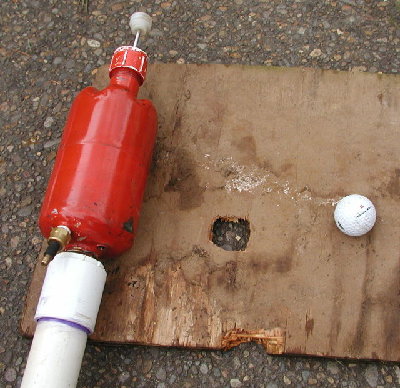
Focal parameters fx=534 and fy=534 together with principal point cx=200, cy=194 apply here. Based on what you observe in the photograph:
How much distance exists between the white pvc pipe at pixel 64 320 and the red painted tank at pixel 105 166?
0.28 feet

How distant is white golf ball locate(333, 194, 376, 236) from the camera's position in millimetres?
1655

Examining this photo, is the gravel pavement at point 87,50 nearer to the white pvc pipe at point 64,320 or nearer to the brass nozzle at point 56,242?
the white pvc pipe at point 64,320

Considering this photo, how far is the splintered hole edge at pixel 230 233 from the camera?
1828 millimetres

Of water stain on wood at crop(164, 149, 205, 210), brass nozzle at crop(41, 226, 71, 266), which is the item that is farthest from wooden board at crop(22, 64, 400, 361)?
brass nozzle at crop(41, 226, 71, 266)

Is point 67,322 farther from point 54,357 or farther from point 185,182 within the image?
point 185,182

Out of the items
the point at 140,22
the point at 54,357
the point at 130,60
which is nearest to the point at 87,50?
the point at 140,22

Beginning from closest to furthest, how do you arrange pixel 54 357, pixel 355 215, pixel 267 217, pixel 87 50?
1. pixel 54 357
2. pixel 355 215
3. pixel 267 217
4. pixel 87 50

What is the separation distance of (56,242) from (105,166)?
282mm

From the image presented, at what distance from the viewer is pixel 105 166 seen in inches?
65.6

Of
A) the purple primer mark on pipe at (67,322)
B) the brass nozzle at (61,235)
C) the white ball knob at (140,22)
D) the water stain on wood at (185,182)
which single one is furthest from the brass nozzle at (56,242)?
the white ball knob at (140,22)

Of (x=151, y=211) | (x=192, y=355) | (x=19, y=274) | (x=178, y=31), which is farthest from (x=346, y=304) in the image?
(x=178, y=31)

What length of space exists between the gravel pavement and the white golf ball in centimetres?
88

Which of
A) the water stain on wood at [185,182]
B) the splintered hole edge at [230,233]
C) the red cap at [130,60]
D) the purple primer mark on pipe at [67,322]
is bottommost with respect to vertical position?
the purple primer mark on pipe at [67,322]

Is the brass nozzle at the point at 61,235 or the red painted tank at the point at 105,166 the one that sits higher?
the red painted tank at the point at 105,166
